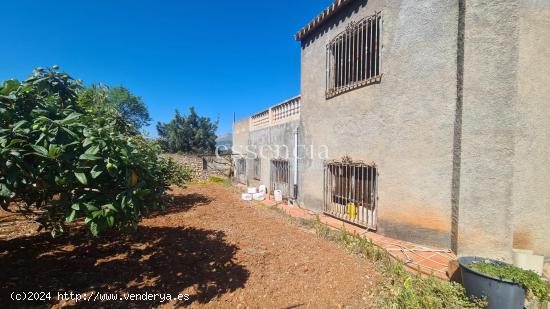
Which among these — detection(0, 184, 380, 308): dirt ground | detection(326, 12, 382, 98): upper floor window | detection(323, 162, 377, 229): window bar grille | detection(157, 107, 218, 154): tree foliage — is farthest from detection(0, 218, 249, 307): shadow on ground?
detection(157, 107, 218, 154): tree foliage

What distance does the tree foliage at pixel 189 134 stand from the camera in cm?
3100

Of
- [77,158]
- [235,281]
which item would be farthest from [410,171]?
[77,158]

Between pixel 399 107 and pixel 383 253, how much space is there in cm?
306

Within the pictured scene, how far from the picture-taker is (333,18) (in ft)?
23.3

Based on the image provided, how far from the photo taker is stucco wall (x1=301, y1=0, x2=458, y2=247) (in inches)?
192

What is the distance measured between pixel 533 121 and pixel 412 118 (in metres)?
1.98

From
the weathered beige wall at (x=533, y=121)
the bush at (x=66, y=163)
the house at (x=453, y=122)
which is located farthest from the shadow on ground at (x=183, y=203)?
the weathered beige wall at (x=533, y=121)

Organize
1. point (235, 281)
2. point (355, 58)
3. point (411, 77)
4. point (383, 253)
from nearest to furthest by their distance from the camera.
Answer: point (235, 281) < point (383, 253) < point (411, 77) < point (355, 58)

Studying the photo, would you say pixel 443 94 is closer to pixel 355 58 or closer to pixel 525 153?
pixel 525 153

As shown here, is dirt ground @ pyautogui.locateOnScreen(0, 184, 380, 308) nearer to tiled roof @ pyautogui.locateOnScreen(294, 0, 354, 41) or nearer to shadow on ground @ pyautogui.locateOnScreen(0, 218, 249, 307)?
shadow on ground @ pyautogui.locateOnScreen(0, 218, 249, 307)

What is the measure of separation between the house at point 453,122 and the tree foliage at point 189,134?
27880 mm

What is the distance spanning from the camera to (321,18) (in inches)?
291

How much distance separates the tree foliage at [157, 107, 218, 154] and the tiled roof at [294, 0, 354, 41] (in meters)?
25.2

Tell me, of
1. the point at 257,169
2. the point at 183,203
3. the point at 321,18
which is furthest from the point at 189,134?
the point at 321,18
